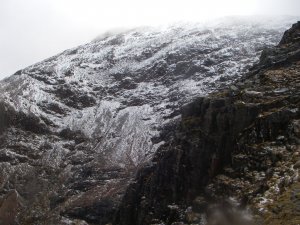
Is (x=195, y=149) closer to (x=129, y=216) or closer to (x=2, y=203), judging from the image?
(x=129, y=216)

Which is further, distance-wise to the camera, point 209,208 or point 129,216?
point 129,216

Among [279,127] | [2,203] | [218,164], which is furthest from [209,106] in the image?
[2,203]

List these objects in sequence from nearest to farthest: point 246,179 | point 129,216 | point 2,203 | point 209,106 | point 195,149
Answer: point 246,179 → point 195,149 → point 209,106 → point 129,216 → point 2,203

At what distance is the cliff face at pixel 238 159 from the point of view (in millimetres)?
42188

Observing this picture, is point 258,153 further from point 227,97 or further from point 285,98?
point 227,97

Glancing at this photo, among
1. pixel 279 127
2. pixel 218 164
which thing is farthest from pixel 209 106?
pixel 279 127

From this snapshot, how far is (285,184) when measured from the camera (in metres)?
40.9

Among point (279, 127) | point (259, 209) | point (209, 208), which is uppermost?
point (279, 127)

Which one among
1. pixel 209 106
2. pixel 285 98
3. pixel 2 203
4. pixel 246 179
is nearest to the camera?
pixel 246 179

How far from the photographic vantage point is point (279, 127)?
50281 millimetres

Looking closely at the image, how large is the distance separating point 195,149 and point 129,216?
89.9 ft

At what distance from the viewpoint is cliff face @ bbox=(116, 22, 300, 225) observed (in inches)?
1661

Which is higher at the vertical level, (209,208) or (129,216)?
(209,208)

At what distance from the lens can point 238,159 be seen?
51.1 m
